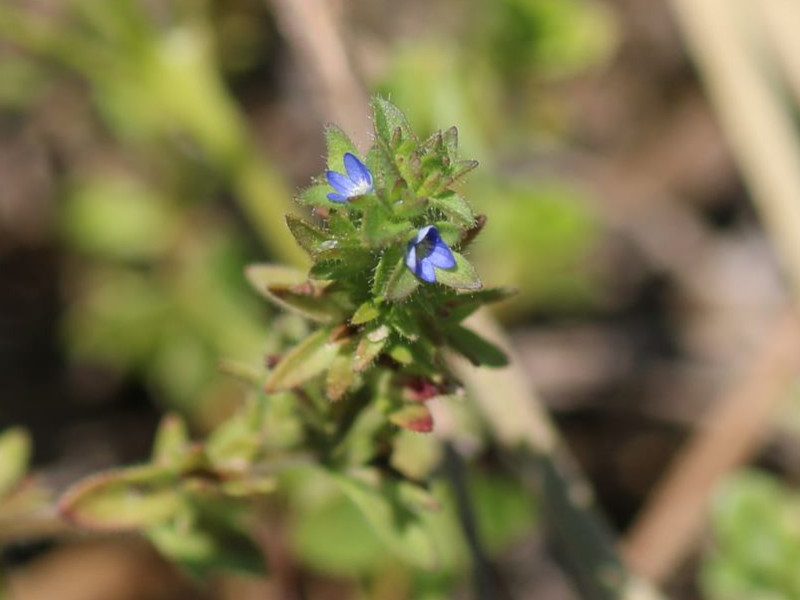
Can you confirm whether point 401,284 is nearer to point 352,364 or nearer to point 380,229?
point 380,229

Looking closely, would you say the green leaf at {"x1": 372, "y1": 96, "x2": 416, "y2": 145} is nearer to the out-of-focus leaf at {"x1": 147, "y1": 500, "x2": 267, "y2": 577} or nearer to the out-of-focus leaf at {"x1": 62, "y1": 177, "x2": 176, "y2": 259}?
the out-of-focus leaf at {"x1": 147, "y1": 500, "x2": 267, "y2": 577}

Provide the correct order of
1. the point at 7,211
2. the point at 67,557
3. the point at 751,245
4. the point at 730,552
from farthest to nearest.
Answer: the point at 751,245, the point at 7,211, the point at 67,557, the point at 730,552

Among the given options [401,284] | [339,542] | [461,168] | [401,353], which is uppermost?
[461,168]

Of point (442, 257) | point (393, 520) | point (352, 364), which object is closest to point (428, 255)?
point (442, 257)

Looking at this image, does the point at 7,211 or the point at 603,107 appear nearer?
the point at 7,211

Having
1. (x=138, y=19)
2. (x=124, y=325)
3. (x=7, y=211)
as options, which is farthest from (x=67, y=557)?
(x=138, y=19)

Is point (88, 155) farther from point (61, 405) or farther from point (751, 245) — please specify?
point (751, 245)
